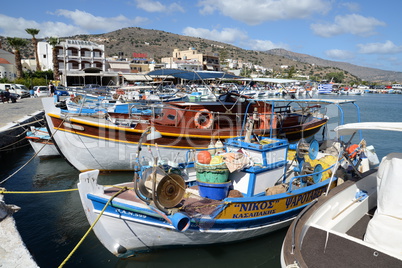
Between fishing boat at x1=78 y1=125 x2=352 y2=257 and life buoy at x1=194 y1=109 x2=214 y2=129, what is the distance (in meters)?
3.92

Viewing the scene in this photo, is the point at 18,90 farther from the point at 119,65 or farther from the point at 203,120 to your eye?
the point at 203,120

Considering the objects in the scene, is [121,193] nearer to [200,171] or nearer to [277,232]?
[200,171]

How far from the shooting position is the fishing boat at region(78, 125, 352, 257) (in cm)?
581

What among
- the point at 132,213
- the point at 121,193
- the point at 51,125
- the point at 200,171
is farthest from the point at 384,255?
the point at 51,125

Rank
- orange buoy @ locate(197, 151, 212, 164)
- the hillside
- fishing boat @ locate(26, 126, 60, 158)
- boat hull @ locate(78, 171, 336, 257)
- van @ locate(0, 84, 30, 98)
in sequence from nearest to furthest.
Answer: boat hull @ locate(78, 171, 336, 257) < orange buoy @ locate(197, 151, 212, 164) < fishing boat @ locate(26, 126, 60, 158) < van @ locate(0, 84, 30, 98) < the hillside

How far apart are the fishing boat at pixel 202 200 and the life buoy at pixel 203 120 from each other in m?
3.92

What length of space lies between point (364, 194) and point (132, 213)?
5157 mm

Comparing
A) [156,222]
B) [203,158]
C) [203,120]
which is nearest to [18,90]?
[203,120]

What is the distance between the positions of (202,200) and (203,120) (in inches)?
226

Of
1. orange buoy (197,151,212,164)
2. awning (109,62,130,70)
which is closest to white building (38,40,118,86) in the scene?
awning (109,62,130,70)

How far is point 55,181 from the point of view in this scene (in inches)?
475

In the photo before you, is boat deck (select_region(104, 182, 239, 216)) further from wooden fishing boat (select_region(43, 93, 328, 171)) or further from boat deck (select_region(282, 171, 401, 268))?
wooden fishing boat (select_region(43, 93, 328, 171))

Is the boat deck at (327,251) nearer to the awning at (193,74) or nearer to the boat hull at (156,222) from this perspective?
the boat hull at (156,222)

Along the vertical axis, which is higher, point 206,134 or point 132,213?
point 206,134
